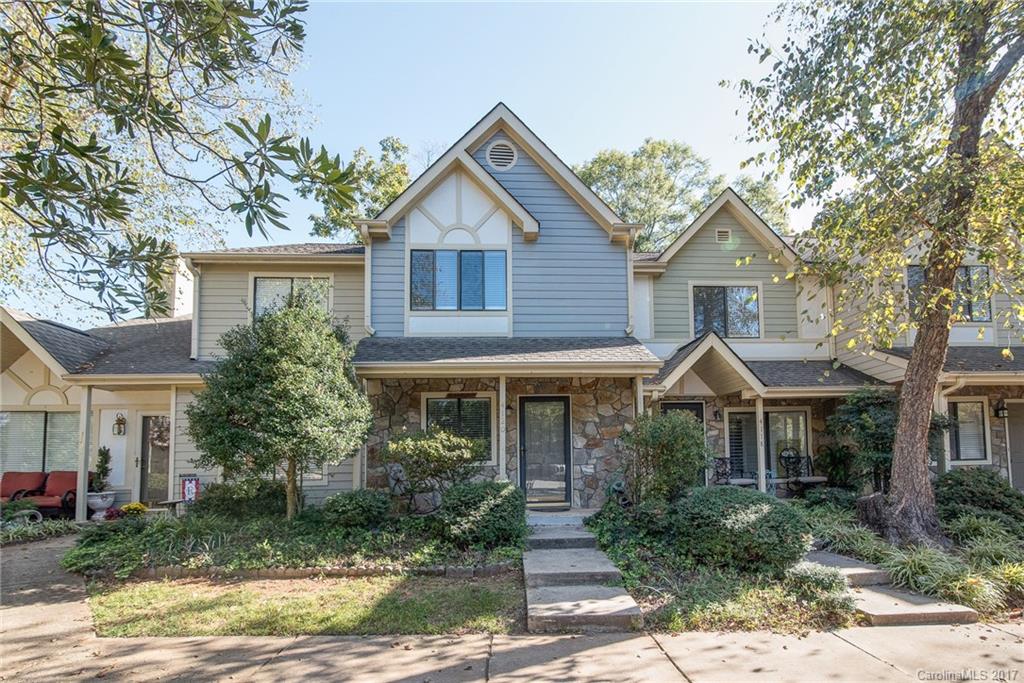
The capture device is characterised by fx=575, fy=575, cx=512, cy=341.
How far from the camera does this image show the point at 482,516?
25.2ft

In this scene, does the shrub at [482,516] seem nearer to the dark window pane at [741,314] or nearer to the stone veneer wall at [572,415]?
the stone veneer wall at [572,415]

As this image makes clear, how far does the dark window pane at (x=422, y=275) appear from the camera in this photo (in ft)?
36.0

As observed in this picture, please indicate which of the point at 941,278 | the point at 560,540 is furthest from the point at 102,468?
the point at 941,278

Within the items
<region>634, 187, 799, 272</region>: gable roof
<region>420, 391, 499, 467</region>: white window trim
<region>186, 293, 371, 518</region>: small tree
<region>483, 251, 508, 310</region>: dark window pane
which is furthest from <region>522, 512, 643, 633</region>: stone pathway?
<region>634, 187, 799, 272</region>: gable roof

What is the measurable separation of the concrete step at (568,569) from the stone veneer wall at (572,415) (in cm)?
294

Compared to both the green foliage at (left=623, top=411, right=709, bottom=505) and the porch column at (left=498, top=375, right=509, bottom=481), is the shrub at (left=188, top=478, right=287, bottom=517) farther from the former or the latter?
the green foliage at (left=623, top=411, right=709, bottom=505)

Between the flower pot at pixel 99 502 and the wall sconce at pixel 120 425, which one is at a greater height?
the wall sconce at pixel 120 425

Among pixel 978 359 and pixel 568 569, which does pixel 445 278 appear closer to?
pixel 568 569

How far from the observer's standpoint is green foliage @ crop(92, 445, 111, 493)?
11672 millimetres

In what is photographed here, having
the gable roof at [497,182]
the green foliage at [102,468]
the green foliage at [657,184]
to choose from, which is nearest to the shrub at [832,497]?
the gable roof at [497,182]

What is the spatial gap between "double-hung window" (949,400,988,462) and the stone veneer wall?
7.54m

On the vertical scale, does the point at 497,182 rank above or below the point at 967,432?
above

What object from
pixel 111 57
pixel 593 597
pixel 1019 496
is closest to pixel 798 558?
pixel 593 597

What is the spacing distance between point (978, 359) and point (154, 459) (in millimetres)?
17078
